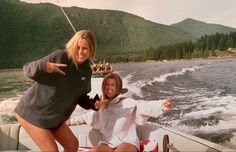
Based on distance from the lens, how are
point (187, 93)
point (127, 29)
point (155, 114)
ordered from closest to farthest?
1. point (155, 114)
2. point (187, 93)
3. point (127, 29)

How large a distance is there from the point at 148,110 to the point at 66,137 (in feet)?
1.49

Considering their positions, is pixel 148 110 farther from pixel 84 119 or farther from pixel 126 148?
pixel 84 119

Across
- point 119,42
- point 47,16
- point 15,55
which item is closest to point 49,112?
point 119,42

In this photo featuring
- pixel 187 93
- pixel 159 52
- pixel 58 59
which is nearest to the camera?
pixel 58 59

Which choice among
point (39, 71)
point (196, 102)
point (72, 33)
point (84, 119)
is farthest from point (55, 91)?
point (72, 33)

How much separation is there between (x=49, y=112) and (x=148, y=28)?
1607 inches

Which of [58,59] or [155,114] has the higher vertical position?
[58,59]

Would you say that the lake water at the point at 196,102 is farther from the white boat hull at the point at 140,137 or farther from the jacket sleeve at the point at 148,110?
the jacket sleeve at the point at 148,110

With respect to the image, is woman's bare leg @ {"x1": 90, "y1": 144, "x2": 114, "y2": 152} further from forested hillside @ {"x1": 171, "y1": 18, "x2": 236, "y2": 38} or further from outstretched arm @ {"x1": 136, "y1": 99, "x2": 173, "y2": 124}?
forested hillside @ {"x1": 171, "y1": 18, "x2": 236, "y2": 38}

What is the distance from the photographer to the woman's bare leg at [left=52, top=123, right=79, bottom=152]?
187cm

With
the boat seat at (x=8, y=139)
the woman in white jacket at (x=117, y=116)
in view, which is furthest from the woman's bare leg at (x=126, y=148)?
the boat seat at (x=8, y=139)

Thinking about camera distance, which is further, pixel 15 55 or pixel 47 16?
pixel 47 16

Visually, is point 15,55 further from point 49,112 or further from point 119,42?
point 49,112

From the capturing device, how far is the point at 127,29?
41.2 metres
